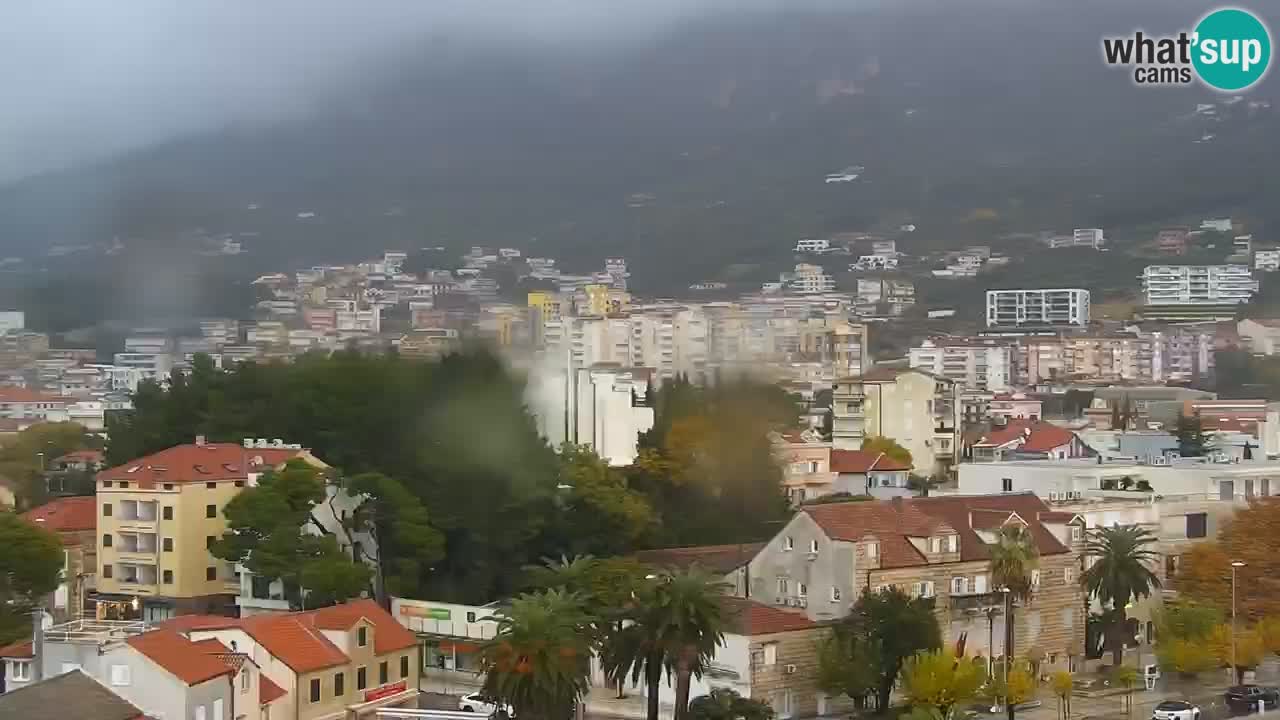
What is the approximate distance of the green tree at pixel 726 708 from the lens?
1783 centimetres

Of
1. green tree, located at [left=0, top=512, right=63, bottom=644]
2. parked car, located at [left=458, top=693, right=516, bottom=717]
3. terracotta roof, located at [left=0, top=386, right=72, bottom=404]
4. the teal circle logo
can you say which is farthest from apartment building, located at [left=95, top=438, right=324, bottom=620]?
the teal circle logo

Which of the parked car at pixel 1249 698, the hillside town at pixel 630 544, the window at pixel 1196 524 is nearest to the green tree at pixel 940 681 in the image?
the hillside town at pixel 630 544

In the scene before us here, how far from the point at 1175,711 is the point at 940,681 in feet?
8.63

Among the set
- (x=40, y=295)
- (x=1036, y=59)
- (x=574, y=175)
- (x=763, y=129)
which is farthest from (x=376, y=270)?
(x=1036, y=59)

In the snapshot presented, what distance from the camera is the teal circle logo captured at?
183 ft

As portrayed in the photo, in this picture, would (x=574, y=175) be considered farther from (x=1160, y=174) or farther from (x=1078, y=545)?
(x=1078, y=545)

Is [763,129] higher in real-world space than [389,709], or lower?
higher

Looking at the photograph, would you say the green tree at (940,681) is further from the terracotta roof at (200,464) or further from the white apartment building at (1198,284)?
the white apartment building at (1198,284)

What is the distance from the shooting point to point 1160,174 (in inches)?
3720

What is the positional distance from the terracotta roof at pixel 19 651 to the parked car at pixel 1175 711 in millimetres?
11523

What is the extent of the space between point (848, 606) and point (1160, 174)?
78.9 meters

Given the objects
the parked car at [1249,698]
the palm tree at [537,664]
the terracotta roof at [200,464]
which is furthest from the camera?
the terracotta roof at [200,464]

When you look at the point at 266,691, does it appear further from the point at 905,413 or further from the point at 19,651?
the point at 905,413

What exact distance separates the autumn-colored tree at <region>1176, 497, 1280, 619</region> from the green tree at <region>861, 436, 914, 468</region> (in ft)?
46.9
